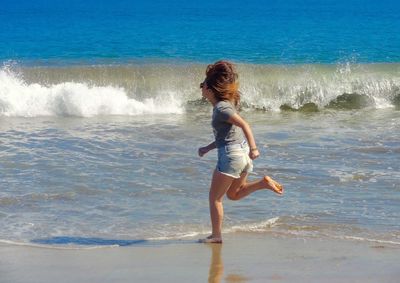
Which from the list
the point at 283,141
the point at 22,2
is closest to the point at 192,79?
the point at 283,141

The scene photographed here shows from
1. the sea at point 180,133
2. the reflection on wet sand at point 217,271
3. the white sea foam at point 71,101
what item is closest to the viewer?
the reflection on wet sand at point 217,271

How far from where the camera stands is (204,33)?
28.7m

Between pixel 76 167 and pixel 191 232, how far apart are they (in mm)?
2581

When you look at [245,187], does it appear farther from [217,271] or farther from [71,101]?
[71,101]

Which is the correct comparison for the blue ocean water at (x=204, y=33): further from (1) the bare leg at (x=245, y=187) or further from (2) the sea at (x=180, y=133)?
(1) the bare leg at (x=245, y=187)

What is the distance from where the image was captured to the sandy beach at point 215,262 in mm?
5316

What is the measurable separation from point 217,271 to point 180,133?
20.1 ft

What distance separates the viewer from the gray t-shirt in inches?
241

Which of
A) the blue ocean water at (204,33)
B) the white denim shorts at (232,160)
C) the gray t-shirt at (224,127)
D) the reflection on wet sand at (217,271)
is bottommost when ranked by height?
the reflection on wet sand at (217,271)

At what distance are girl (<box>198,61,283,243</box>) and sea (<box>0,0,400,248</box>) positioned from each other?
0.37 meters

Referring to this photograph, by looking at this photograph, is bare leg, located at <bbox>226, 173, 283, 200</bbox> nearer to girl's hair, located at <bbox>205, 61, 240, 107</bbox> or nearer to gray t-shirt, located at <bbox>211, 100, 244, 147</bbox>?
gray t-shirt, located at <bbox>211, 100, 244, 147</bbox>

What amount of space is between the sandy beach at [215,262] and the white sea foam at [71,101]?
7943mm

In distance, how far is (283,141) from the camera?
10.7 m

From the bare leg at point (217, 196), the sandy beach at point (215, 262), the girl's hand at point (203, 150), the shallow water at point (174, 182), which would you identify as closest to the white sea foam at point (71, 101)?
the shallow water at point (174, 182)
